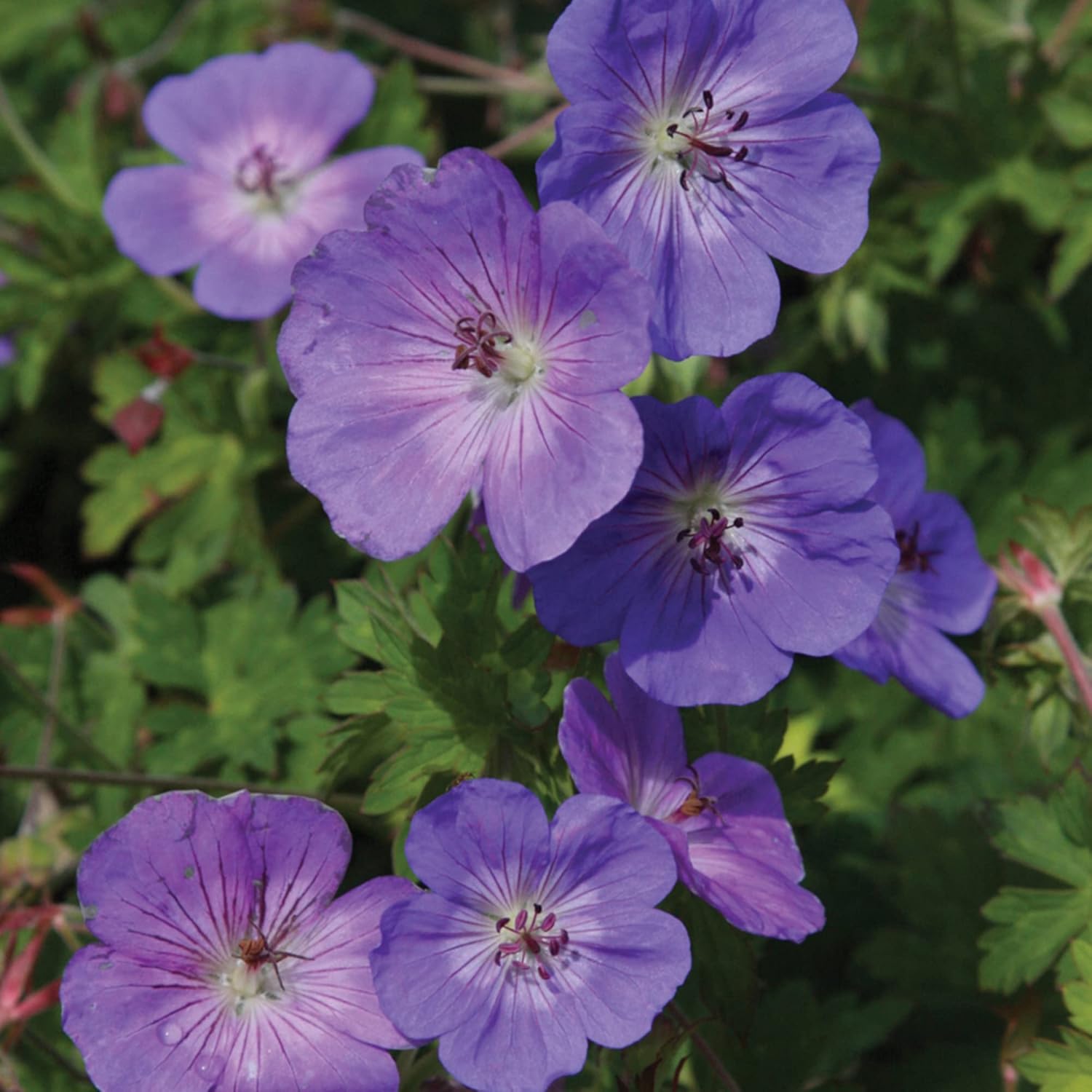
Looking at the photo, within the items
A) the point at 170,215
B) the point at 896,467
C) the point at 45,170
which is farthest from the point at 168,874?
the point at 45,170

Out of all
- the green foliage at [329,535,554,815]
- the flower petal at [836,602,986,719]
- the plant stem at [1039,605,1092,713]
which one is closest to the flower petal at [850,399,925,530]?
the flower petal at [836,602,986,719]

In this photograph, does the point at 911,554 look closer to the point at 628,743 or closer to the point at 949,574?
the point at 949,574

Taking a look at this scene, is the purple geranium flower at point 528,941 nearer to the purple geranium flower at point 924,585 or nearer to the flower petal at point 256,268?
the purple geranium flower at point 924,585

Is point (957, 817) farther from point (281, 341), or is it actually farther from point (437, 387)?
point (281, 341)

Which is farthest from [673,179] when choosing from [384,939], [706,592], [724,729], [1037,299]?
[1037,299]

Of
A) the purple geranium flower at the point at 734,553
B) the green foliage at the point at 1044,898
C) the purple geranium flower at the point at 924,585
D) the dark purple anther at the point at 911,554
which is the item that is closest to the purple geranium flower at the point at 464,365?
the purple geranium flower at the point at 734,553
